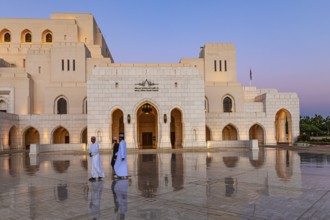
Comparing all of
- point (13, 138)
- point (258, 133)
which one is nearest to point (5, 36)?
point (13, 138)

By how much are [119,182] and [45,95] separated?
32019 mm

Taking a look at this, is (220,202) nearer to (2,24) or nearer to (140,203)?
(140,203)

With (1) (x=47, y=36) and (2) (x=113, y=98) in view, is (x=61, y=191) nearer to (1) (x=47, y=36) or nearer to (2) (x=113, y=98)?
(2) (x=113, y=98)

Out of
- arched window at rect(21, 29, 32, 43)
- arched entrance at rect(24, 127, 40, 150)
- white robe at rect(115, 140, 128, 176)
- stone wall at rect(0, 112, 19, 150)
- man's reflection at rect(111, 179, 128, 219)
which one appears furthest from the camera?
arched window at rect(21, 29, 32, 43)

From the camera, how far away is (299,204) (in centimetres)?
564

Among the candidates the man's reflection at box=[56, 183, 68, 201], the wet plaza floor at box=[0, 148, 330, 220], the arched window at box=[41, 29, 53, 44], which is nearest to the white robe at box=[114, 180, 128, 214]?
the wet plaza floor at box=[0, 148, 330, 220]

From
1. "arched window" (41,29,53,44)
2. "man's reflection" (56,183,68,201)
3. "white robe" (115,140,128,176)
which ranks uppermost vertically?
"arched window" (41,29,53,44)

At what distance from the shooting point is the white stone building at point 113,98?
2777 centimetres

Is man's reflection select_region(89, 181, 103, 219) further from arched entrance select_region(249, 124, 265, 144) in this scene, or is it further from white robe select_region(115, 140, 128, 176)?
arched entrance select_region(249, 124, 265, 144)

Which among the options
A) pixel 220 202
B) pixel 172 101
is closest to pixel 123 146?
pixel 220 202

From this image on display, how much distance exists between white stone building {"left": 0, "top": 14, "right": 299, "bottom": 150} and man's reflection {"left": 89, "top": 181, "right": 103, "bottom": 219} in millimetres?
19287

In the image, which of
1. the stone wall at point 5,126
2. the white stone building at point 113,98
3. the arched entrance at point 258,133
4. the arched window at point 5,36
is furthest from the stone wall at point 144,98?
the arched window at point 5,36

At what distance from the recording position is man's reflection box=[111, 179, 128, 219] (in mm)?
5301

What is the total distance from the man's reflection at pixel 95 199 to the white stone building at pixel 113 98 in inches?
759
